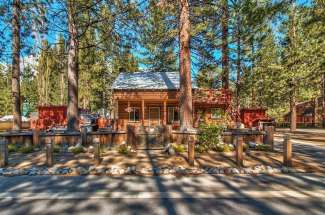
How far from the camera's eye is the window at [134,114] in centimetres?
2331

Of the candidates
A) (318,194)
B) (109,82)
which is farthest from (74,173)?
(109,82)

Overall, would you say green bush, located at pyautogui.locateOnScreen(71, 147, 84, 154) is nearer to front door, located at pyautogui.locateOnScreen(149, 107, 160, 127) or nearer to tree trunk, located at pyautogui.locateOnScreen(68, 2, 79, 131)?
tree trunk, located at pyautogui.locateOnScreen(68, 2, 79, 131)

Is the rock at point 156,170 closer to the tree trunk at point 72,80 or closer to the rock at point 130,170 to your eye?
the rock at point 130,170

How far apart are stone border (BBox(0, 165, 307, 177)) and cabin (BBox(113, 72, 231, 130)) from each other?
1200 centimetres

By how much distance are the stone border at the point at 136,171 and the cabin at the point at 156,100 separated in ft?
39.4

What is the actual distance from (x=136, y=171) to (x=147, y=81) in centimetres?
1578

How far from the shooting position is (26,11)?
1219 cm

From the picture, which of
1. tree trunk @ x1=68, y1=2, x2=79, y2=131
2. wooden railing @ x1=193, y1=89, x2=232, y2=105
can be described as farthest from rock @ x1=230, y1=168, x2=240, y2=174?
wooden railing @ x1=193, y1=89, x2=232, y2=105

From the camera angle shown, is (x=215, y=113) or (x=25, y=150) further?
(x=215, y=113)

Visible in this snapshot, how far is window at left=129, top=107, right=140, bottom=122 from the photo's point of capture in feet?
76.5

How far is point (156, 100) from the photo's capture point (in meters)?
21.6

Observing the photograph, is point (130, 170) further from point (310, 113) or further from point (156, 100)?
point (310, 113)

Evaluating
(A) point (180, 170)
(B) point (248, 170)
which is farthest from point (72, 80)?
(B) point (248, 170)

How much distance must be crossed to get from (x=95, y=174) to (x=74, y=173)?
0.61 meters
